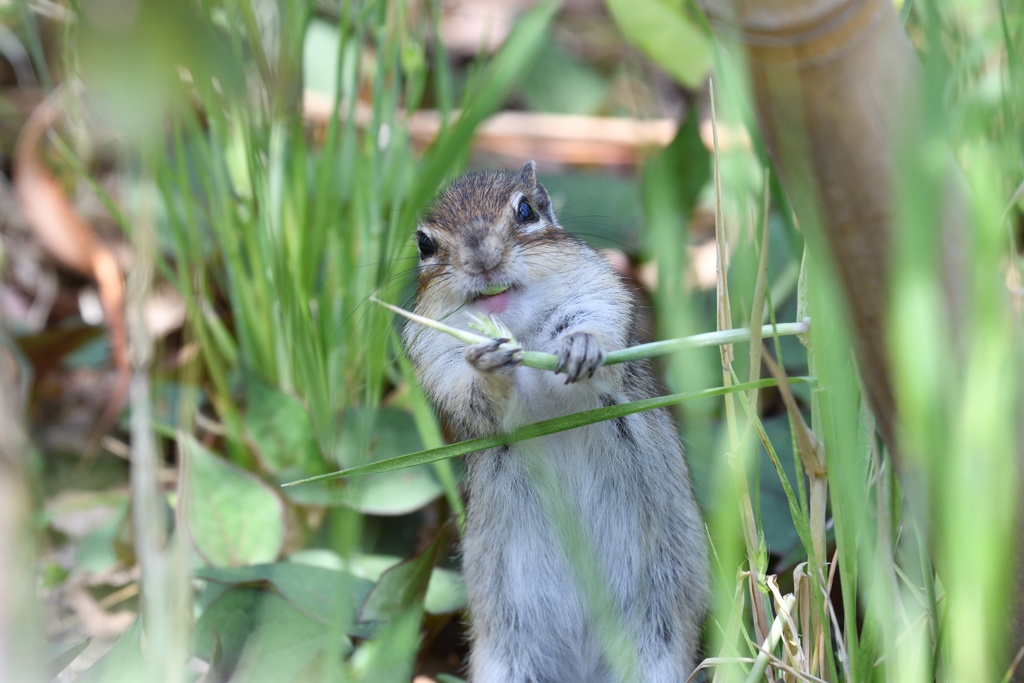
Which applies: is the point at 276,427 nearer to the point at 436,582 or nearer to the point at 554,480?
the point at 436,582

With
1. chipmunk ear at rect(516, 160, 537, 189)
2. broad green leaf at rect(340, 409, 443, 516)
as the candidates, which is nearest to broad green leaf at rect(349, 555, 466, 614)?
broad green leaf at rect(340, 409, 443, 516)

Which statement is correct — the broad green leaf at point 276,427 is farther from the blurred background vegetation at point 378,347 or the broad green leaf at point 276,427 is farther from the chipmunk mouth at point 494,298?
the chipmunk mouth at point 494,298

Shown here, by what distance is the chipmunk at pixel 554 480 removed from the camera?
2096 mm

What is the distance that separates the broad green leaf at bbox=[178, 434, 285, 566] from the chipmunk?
0.61 meters

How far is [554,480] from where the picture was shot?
2.08 metres

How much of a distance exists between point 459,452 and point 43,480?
2.13 meters

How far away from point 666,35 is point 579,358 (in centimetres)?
191

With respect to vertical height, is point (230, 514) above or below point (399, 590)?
above

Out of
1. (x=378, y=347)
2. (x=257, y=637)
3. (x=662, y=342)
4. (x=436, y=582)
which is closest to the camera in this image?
(x=662, y=342)

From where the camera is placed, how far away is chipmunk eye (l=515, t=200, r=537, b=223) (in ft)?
7.57

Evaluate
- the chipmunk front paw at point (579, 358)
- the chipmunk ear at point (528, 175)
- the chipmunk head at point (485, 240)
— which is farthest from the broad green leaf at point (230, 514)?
the chipmunk front paw at point (579, 358)

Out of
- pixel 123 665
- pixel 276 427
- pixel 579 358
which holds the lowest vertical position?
pixel 123 665

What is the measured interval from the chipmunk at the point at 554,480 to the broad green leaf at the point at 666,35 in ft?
3.69

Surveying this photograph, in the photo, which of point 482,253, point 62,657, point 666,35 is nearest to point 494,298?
point 482,253
